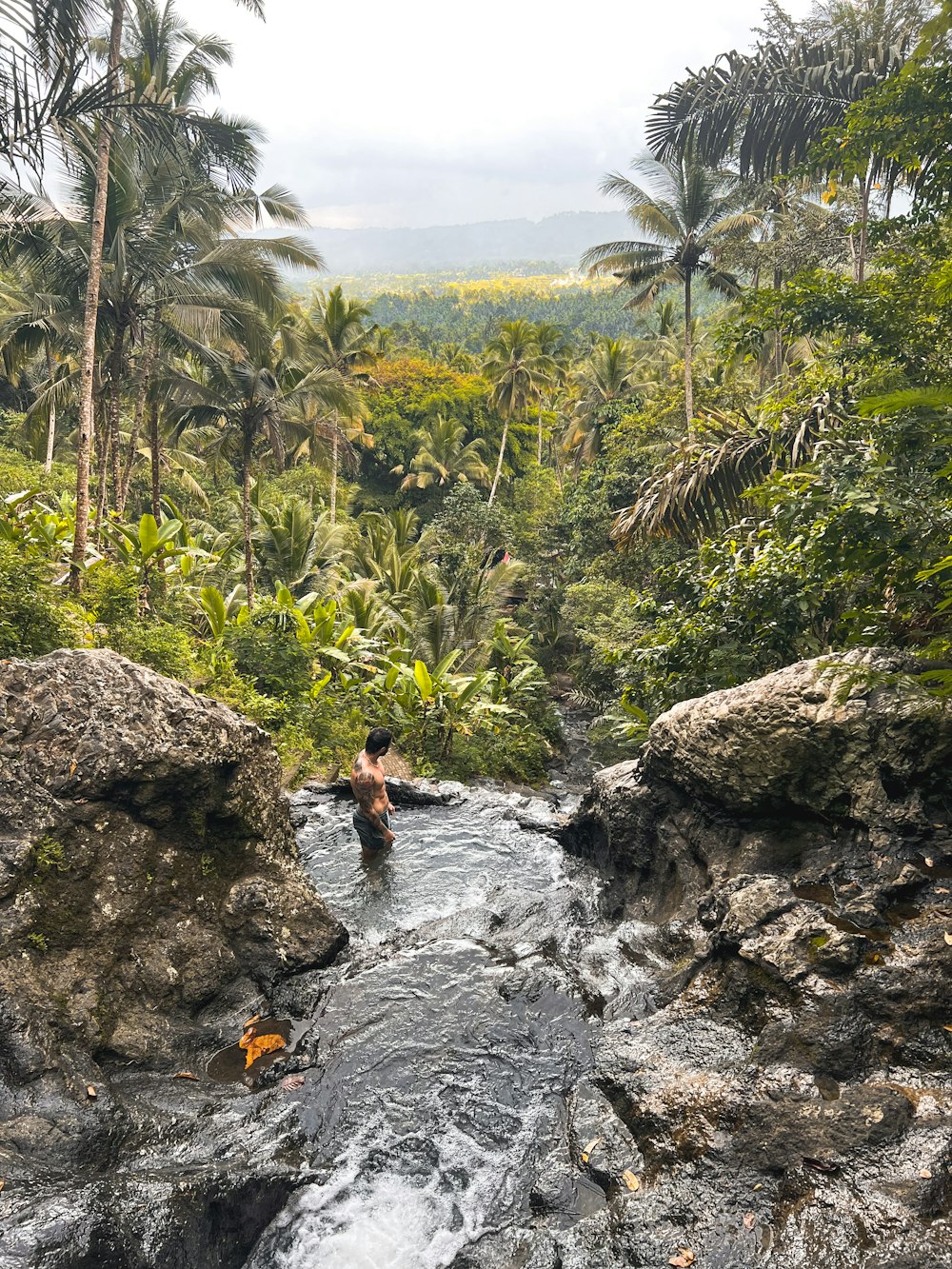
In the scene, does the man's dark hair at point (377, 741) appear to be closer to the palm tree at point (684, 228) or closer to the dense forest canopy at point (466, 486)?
the dense forest canopy at point (466, 486)

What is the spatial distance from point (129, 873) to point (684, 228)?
25114mm

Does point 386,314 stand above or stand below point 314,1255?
above

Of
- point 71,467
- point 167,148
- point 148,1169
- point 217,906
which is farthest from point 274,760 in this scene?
point 71,467

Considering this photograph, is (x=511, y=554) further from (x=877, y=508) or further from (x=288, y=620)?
(x=877, y=508)

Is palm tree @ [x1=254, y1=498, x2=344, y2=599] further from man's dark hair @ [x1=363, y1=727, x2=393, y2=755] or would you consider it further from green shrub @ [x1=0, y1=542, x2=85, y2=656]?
man's dark hair @ [x1=363, y1=727, x2=393, y2=755]

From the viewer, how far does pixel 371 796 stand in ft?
25.2

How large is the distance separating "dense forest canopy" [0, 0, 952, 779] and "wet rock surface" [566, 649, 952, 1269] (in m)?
1.10

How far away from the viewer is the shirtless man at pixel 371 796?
296 inches

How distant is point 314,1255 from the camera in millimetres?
3320

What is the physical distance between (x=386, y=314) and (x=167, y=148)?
132297mm

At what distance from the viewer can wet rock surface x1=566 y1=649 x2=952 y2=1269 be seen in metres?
2.99

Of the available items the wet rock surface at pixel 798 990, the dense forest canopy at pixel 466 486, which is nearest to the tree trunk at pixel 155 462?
the dense forest canopy at pixel 466 486

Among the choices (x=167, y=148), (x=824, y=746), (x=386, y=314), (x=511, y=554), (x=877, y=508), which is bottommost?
(x=511, y=554)

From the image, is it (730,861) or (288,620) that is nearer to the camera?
(730,861)
